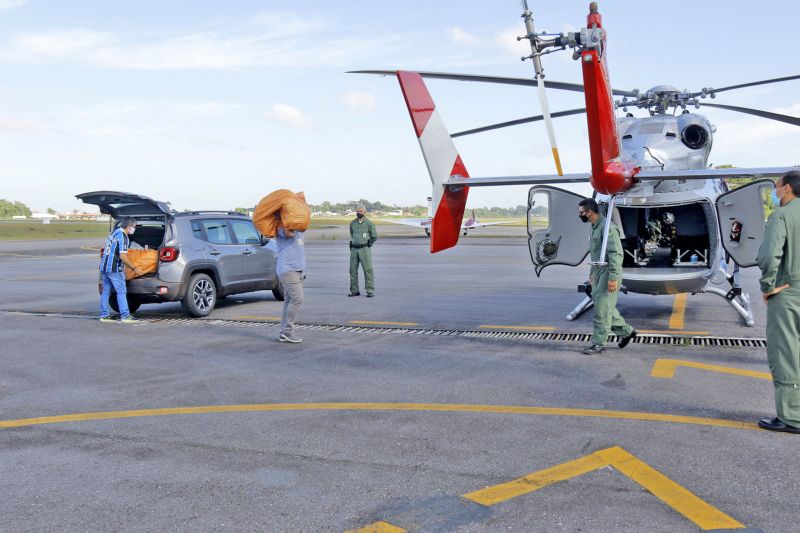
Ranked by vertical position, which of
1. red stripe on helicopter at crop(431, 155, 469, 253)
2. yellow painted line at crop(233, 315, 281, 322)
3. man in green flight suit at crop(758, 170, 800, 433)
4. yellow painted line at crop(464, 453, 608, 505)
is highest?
red stripe on helicopter at crop(431, 155, 469, 253)

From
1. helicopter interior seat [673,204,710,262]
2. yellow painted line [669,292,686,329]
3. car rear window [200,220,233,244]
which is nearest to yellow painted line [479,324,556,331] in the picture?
yellow painted line [669,292,686,329]

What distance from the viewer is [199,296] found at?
36.5ft

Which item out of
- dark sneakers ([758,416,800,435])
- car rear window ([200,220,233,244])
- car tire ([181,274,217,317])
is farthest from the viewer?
car rear window ([200,220,233,244])

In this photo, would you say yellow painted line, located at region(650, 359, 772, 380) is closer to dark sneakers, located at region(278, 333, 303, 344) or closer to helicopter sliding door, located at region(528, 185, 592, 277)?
helicopter sliding door, located at region(528, 185, 592, 277)

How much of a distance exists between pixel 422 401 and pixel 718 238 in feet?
18.9

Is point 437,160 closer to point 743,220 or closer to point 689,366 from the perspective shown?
point 689,366

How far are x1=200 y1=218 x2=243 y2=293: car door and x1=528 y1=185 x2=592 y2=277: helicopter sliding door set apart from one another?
5.31 m

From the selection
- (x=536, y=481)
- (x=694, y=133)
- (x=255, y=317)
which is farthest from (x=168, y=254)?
(x=694, y=133)

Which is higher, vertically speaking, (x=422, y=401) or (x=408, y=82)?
Answer: (x=408, y=82)

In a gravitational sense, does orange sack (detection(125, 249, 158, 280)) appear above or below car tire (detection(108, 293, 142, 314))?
above

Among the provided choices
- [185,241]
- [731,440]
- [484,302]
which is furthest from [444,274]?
[731,440]

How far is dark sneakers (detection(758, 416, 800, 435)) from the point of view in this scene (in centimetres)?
481

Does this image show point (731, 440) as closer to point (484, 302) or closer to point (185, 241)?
point (484, 302)

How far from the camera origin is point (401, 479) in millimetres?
4066
